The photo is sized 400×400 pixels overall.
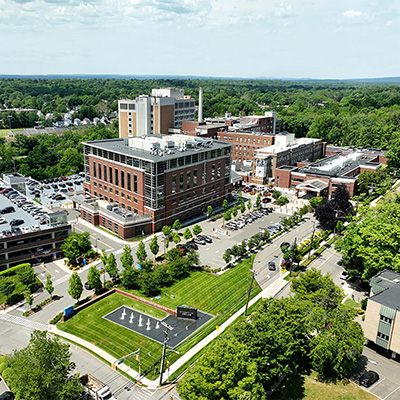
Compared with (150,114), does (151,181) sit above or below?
below

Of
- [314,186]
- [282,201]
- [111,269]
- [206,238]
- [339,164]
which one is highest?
[339,164]

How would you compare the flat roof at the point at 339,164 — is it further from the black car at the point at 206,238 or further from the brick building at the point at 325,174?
the black car at the point at 206,238

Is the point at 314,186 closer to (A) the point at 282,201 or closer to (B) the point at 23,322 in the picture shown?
(A) the point at 282,201

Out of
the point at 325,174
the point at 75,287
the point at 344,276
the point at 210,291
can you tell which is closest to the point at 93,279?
the point at 75,287

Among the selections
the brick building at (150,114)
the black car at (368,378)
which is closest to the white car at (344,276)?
the black car at (368,378)

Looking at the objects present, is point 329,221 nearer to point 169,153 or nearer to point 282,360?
point 169,153
